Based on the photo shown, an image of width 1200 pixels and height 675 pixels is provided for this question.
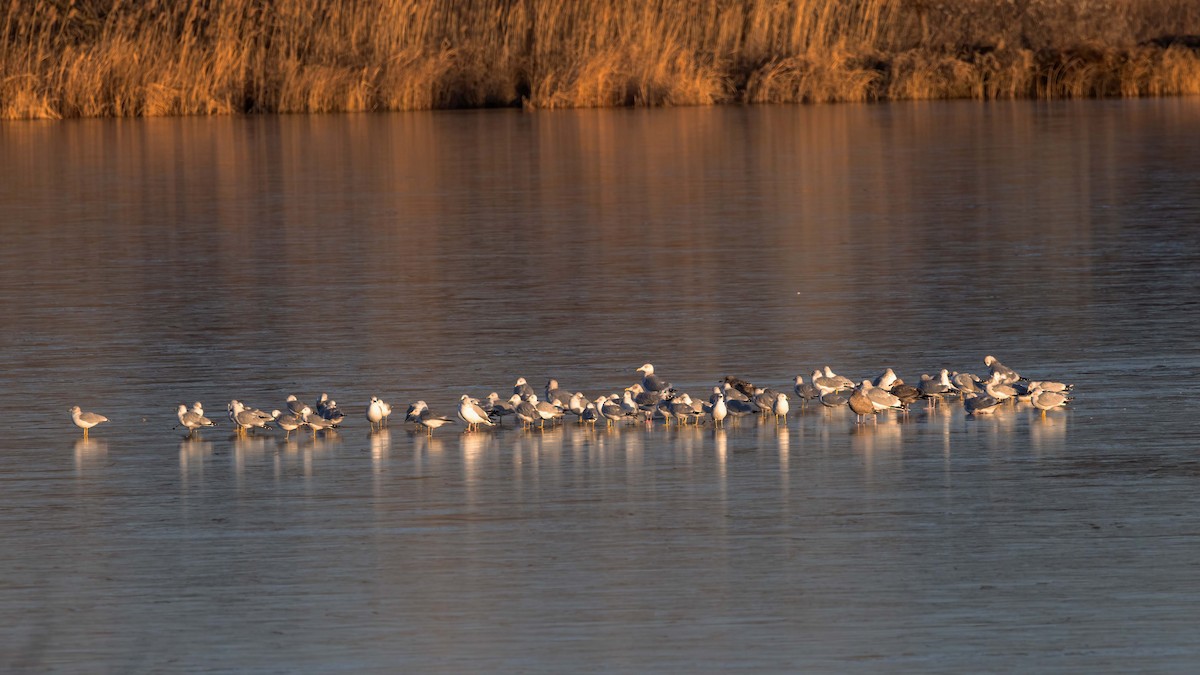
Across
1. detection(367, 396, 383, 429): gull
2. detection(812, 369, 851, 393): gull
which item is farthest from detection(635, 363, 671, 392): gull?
detection(367, 396, 383, 429): gull

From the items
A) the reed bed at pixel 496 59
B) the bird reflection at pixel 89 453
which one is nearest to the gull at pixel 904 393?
the bird reflection at pixel 89 453

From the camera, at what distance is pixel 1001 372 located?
29.1 feet

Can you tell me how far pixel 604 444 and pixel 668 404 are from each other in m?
0.39

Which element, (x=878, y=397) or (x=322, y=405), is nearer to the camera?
(x=878, y=397)

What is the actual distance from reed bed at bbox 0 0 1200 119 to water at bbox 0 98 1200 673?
13.4 meters

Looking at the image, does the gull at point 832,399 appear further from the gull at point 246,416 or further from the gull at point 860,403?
the gull at point 246,416

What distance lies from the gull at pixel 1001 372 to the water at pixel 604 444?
21 centimetres

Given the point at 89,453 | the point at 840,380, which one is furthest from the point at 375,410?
the point at 840,380

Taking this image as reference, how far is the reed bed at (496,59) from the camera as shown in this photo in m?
33.3

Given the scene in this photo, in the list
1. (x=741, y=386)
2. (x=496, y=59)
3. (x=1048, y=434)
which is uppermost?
(x=496, y=59)

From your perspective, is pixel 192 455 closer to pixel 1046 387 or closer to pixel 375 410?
pixel 375 410

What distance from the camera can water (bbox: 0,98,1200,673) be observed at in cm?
561

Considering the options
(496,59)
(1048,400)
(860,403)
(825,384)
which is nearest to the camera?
(860,403)

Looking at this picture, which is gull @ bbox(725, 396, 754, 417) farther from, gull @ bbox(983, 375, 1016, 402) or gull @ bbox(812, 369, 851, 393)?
gull @ bbox(983, 375, 1016, 402)
